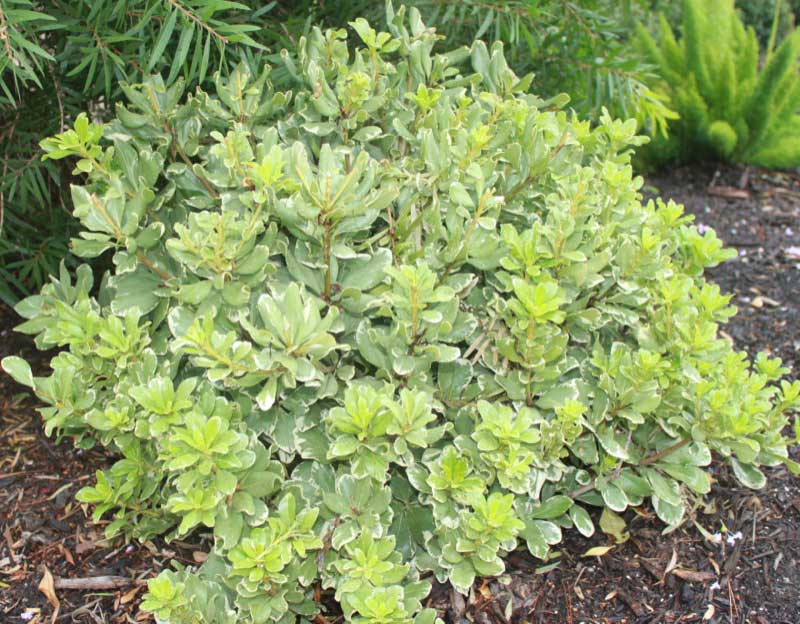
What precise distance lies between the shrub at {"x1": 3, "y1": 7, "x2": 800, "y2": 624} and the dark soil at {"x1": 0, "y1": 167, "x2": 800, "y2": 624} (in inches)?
4.5

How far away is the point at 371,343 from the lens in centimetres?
180

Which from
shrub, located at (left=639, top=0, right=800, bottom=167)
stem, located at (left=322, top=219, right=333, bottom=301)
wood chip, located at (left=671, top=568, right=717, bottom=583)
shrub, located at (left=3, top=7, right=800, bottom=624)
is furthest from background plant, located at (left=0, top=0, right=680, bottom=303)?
wood chip, located at (left=671, top=568, right=717, bottom=583)

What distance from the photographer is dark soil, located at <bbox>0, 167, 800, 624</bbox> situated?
6.56 feet

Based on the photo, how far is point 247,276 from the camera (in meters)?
1.80

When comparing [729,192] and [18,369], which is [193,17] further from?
[729,192]

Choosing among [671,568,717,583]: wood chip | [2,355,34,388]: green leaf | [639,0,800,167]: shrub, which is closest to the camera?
[2,355,34,388]: green leaf

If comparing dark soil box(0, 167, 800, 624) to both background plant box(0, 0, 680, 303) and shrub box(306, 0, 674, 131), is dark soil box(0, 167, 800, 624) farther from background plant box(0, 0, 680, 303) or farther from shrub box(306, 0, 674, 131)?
shrub box(306, 0, 674, 131)

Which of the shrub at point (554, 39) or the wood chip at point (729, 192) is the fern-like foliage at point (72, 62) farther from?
the wood chip at point (729, 192)

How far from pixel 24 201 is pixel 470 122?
49.1 inches

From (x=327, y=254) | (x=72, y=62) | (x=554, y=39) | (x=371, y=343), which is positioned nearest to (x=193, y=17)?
(x=72, y=62)

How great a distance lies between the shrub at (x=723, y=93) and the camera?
3994 millimetres

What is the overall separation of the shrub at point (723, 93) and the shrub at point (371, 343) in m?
2.06

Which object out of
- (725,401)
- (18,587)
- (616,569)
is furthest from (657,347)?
(18,587)

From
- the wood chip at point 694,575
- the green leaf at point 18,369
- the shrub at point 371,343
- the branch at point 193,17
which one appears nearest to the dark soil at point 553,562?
the wood chip at point 694,575
